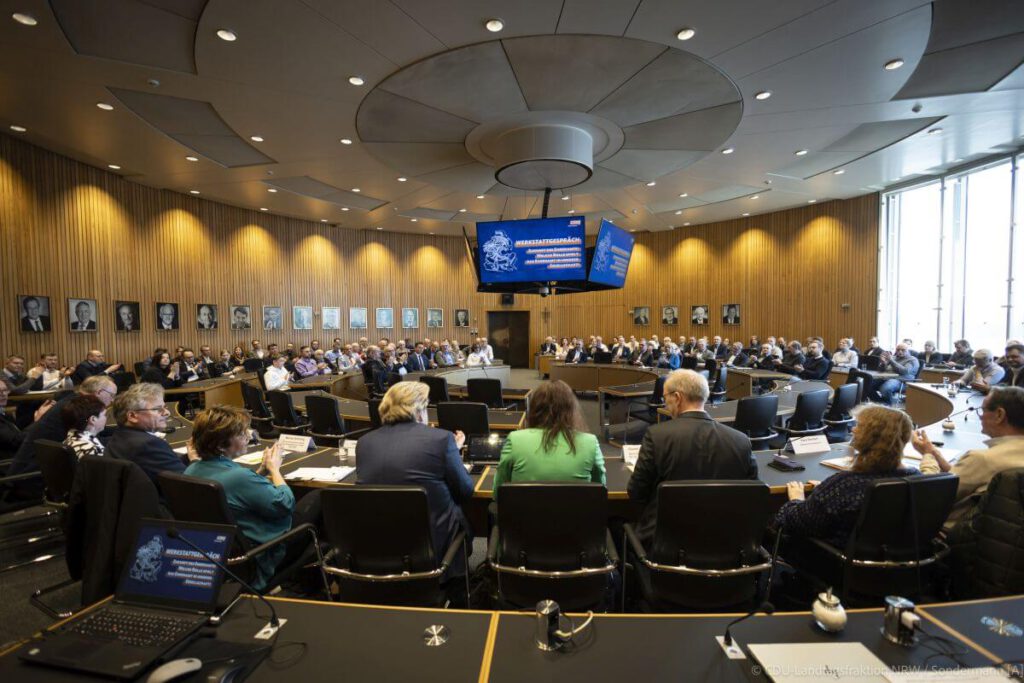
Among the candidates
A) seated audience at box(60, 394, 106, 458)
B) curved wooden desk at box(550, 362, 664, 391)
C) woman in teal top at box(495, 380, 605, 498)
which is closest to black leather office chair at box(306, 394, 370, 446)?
seated audience at box(60, 394, 106, 458)

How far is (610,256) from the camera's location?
782 centimetres

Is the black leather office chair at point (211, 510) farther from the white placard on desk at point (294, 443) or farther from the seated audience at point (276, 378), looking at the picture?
the seated audience at point (276, 378)

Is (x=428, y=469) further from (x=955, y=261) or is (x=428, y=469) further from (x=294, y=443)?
(x=955, y=261)

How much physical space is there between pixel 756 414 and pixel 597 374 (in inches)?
277

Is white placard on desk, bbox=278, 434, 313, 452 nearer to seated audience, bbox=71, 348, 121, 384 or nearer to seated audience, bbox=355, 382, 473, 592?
seated audience, bbox=355, 382, 473, 592

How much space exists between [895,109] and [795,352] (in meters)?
5.04

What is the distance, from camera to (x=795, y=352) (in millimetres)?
9812

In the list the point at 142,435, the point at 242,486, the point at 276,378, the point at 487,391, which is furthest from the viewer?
the point at 276,378

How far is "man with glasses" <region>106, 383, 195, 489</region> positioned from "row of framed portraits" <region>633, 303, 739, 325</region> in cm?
1529

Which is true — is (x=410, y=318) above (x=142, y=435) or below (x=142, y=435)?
above

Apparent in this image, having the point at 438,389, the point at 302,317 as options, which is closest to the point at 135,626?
the point at 438,389

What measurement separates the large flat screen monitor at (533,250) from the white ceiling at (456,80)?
5.58 ft

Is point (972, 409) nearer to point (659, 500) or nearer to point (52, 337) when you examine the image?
point (659, 500)

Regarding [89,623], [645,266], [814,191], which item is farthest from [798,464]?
[645,266]
